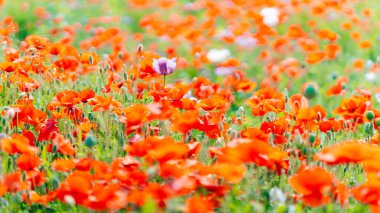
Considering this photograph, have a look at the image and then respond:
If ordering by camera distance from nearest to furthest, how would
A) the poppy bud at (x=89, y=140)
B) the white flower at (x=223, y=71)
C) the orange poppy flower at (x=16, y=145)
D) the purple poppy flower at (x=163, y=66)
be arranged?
the orange poppy flower at (x=16, y=145), the poppy bud at (x=89, y=140), the purple poppy flower at (x=163, y=66), the white flower at (x=223, y=71)

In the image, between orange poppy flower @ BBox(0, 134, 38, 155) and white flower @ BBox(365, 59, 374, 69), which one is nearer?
orange poppy flower @ BBox(0, 134, 38, 155)

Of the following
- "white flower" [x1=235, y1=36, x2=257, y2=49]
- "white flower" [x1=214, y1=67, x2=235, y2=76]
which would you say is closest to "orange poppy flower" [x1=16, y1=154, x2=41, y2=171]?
"white flower" [x1=214, y1=67, x2=235, y2=76]

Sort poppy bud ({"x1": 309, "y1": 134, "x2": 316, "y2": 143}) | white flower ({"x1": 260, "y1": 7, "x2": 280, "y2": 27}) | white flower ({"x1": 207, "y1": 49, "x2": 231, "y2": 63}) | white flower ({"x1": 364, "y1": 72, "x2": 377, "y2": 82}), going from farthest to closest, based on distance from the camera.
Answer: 1. white flower ({"x1": 260, "y1": 7, "x2": 280, "y2": 27})
2. white flower ({"x1": 207, "y1": 49, "x2": 231, "y2": 63})
3. white flower ({"x1": 364, "y1": 72, "x2": 377, "y2": 82})
4. poppy bud ({"x1": 309, "y1": 134, "x2": 316, "y2": 143})

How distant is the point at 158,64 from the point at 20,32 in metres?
4.25

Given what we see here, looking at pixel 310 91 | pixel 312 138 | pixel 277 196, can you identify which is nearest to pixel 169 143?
pixel 277 196

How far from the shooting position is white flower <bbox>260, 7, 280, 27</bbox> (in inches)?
249

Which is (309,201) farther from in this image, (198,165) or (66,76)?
(66,76)

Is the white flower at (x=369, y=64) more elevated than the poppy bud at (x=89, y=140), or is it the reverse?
the white flower at (x=369, y=64)

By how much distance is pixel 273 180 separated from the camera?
102 inches

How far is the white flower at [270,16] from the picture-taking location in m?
6.34

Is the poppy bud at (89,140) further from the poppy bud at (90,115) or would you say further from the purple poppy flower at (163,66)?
the purple poppy flower at (163,66)

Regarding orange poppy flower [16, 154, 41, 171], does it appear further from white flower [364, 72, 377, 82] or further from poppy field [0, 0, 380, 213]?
white flower [364, 72, 377, 82]

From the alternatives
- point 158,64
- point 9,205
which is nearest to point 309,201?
point 9,205

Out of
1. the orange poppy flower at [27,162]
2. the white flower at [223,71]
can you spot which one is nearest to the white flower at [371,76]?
the white flower at [223,71]
